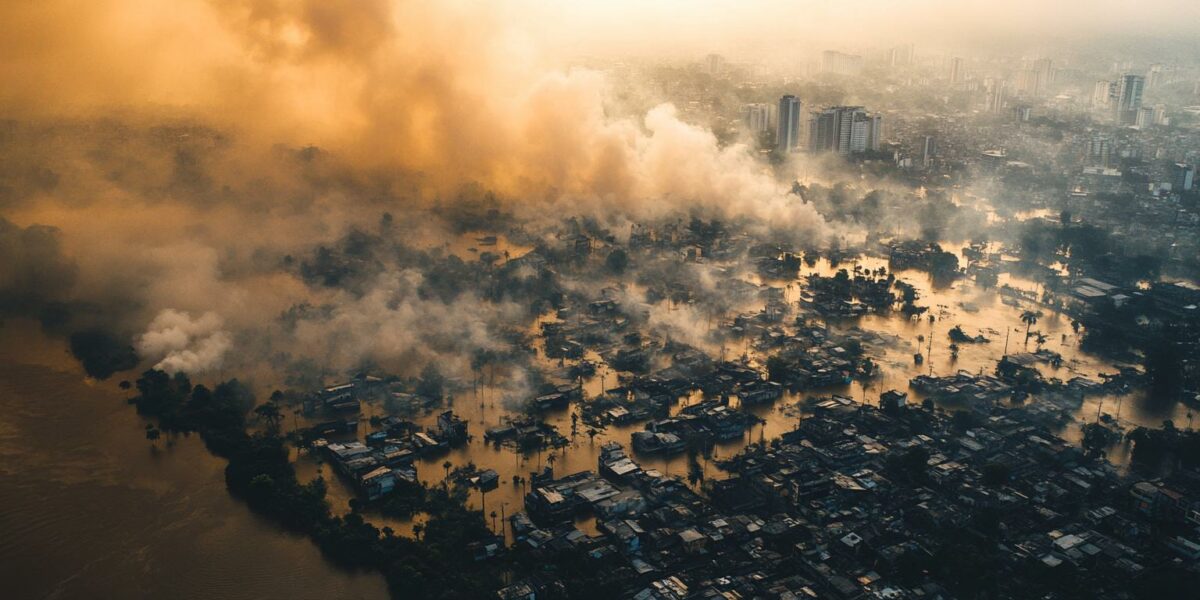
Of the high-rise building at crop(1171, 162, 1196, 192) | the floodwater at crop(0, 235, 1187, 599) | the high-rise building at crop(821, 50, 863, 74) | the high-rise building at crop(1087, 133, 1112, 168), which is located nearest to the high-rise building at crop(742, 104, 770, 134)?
the high-rise building at crop(1087, 133, 1112, 168)

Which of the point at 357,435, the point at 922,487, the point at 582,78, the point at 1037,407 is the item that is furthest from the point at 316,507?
the point at 582,78

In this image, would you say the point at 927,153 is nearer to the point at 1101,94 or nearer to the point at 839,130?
the point at 839,130

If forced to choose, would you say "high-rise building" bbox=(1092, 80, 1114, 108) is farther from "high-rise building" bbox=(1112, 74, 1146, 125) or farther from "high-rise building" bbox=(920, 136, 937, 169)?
"high-rise building" bbox=(920, 136, 937, 169)

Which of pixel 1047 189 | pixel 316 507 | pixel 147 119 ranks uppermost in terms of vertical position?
pixel 147 119

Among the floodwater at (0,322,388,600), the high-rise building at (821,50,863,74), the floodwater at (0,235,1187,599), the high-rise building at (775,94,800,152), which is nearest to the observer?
the floodwater at (0,322,388,600)

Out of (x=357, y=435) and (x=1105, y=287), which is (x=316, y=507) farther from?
(x=1105, y=287)

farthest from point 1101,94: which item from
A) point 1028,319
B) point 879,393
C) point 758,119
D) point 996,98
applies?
point 879,393

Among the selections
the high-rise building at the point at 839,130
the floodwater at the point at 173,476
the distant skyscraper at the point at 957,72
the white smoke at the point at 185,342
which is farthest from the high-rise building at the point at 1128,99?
the white smoke at the point at 185,342
